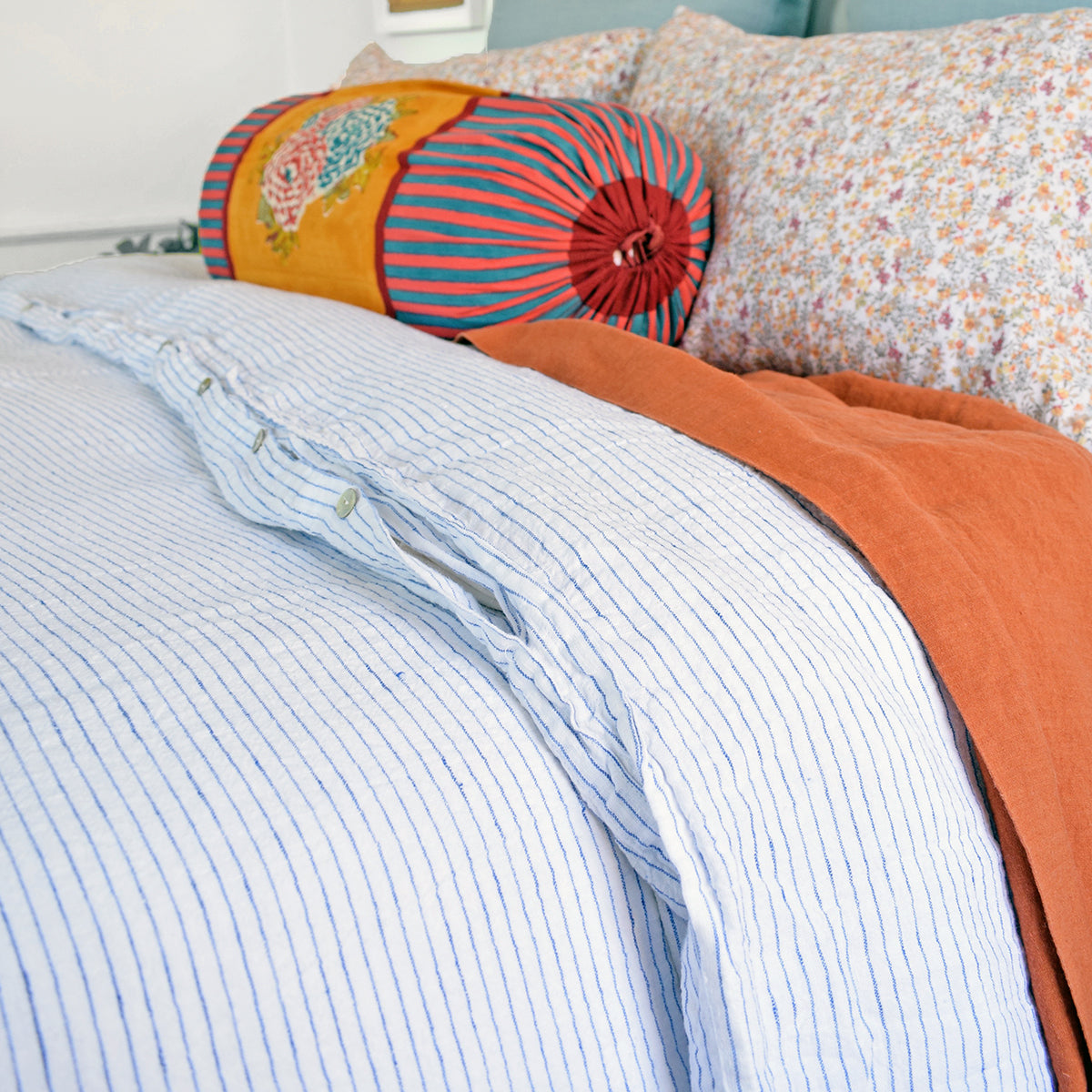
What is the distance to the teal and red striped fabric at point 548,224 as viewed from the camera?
3.42ft

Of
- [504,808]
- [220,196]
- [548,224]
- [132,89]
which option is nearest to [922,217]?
[548,224]

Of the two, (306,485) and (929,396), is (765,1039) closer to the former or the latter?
(306,485)

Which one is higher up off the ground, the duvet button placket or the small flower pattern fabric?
the small flower pattern fabric

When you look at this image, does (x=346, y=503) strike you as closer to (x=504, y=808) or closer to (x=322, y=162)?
(x=504, y=808)

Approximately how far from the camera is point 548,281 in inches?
41.1

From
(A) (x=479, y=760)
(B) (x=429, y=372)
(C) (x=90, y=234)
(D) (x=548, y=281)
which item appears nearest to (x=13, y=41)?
(C) (x=90, y=234)

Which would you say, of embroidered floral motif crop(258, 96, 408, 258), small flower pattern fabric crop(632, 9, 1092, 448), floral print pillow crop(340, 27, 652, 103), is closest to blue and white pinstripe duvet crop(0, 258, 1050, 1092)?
small flower pattern fabric crop(632, 9, 1092, 448)

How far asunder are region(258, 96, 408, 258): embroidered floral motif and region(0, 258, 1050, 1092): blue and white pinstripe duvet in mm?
688

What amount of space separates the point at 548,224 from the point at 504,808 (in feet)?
2.47

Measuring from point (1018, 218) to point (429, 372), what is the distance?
54 cm

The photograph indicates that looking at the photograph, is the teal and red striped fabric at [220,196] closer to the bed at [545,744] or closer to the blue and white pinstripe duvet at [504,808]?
the bed at [545,744]

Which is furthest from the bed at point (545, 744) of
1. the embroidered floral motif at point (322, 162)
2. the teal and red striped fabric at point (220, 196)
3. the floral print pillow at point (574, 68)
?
the floral print pillow at point (574, 68)

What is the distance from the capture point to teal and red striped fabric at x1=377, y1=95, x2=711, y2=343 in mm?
1041

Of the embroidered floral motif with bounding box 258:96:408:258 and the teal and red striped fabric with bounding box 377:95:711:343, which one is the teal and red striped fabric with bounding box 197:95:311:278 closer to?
the embroidered floral motif with bounding box 258:96:408:258
